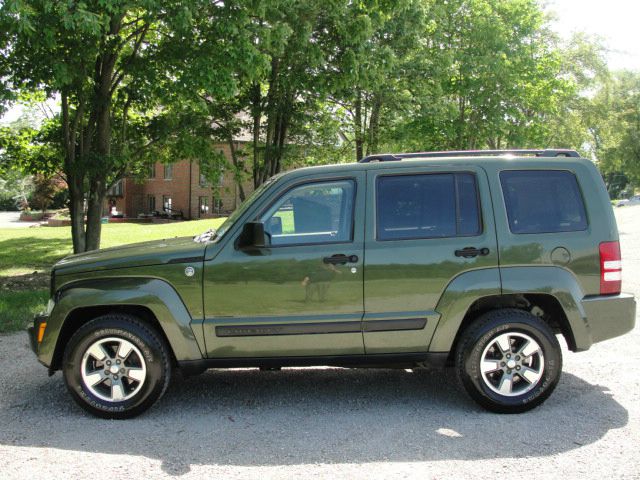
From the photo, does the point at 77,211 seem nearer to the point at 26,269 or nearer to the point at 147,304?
the point at 26,269

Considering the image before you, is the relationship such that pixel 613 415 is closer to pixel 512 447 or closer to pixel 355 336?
pixel 512 447

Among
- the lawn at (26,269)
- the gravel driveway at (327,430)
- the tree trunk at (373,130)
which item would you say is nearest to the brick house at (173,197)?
the lawn at (26,269)

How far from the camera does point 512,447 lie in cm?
406

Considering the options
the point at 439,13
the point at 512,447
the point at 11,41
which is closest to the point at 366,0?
the point at 11,41

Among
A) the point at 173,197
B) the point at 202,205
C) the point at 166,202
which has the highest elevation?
the point at 173,197

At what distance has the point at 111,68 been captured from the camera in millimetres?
12750

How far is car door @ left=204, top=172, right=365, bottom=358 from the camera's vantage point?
4.66 metres

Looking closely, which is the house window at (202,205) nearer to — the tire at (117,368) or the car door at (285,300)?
the tire at (117,368)

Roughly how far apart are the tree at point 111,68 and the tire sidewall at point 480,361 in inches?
253

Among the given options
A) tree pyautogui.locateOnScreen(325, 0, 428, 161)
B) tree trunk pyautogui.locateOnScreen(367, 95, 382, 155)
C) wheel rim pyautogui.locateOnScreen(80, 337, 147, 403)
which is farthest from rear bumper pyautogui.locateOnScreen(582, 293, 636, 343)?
tree trunk pyautogui.locateOnScreen(367, 95, 382, 155)

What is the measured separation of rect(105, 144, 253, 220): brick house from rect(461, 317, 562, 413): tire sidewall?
148 feet

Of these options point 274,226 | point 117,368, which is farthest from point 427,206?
point 117,368

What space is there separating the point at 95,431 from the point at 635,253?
16552 mm

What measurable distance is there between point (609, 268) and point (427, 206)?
57.6 inches
